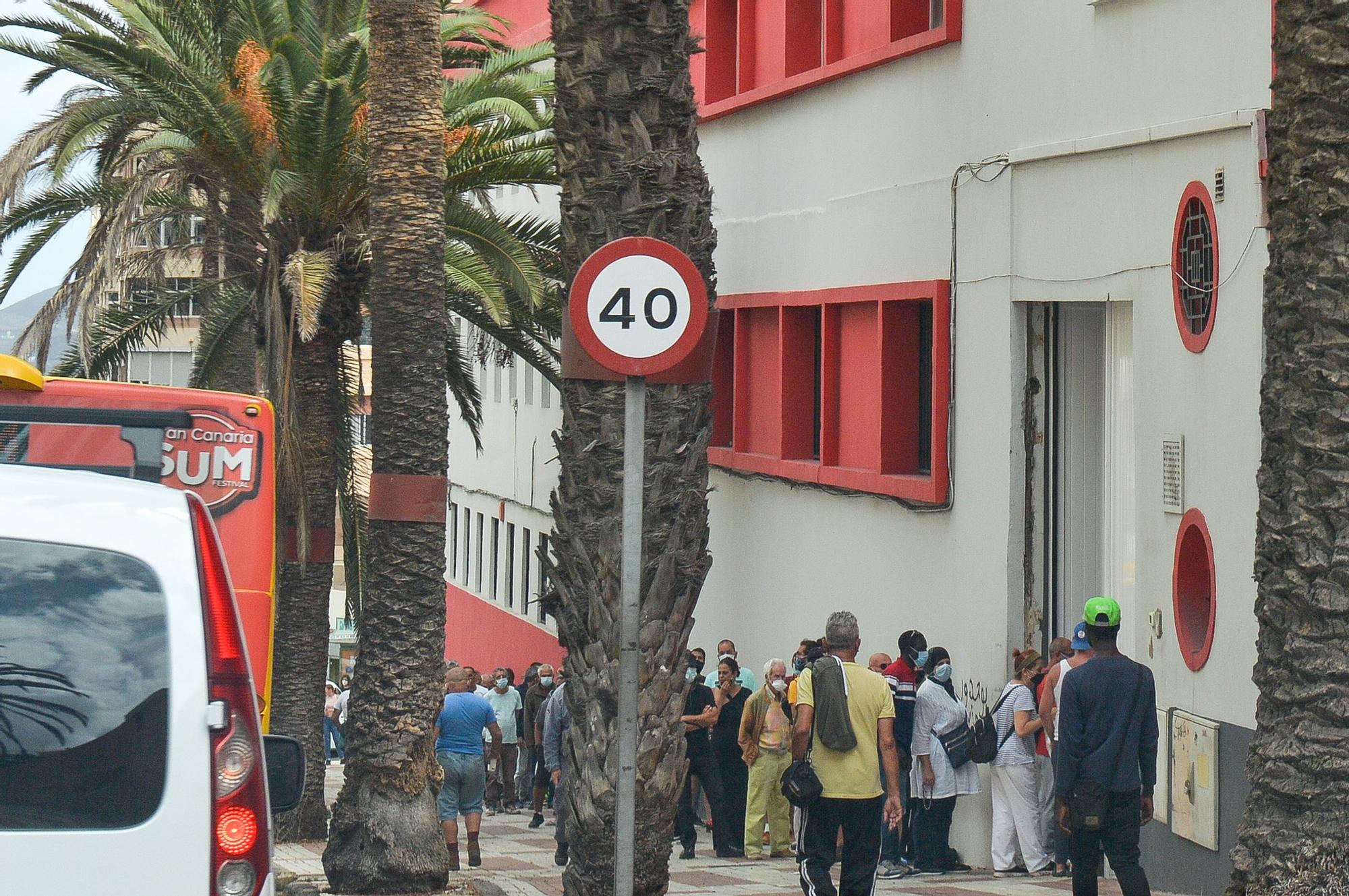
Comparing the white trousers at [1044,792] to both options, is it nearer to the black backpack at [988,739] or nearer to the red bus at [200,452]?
the black backpack at [988,739]

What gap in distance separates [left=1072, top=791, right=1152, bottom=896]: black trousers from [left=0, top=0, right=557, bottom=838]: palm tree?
827 cm

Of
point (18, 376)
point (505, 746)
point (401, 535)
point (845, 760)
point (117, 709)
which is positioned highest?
point (18, 376)

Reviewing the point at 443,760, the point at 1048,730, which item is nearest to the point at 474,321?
the point at 443,760

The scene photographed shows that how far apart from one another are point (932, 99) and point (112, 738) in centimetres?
1335

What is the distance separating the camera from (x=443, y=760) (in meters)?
14.6

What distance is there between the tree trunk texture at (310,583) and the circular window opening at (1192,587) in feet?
25.8

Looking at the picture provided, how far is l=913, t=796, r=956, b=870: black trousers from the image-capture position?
44.8 ft

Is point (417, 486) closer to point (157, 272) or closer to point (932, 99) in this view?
point (932, 99)

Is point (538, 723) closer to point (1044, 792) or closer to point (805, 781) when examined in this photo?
point (1044, 792)

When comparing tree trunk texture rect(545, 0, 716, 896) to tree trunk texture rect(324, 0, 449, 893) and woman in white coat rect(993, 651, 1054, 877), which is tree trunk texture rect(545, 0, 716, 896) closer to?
tree trunk texture rect(324, 0, 449, 893)

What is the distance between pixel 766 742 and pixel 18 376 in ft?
22.6

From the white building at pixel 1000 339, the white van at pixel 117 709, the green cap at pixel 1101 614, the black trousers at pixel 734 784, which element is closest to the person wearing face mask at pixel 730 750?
the black trousers at pixel 734 784

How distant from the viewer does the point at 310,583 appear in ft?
A: 57.6

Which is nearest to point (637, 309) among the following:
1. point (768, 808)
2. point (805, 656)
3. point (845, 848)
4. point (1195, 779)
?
point (845, 848)
